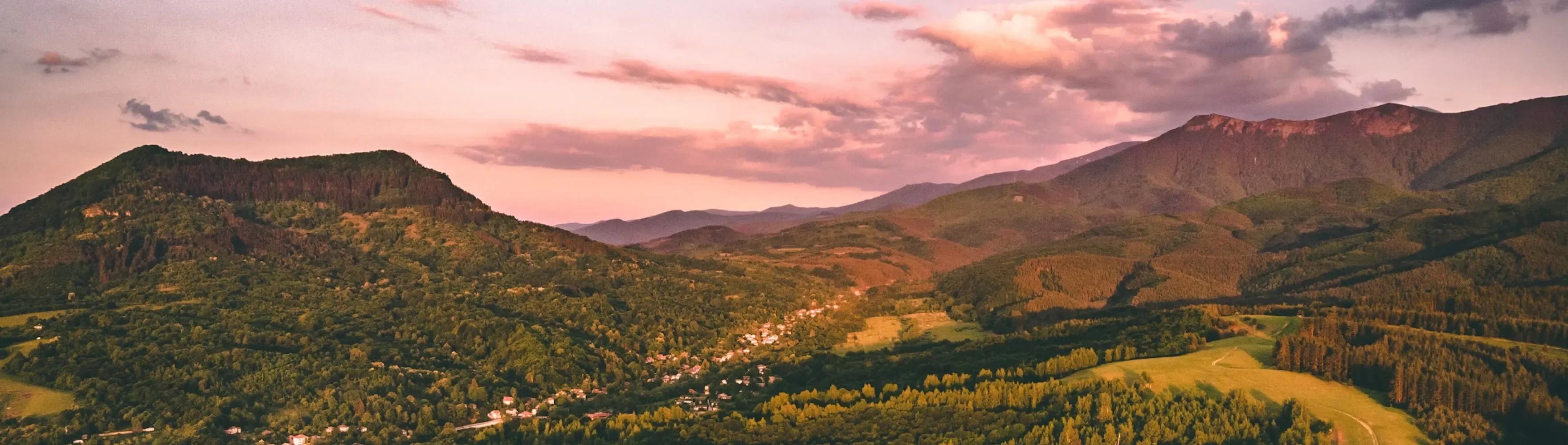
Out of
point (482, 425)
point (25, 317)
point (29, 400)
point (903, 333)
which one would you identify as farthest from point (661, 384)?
point (25, 317)

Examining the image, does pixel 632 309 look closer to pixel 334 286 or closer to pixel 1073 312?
pixel 334 286

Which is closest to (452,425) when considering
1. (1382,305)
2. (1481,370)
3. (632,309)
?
(632,309)

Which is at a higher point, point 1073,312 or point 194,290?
point 194,290

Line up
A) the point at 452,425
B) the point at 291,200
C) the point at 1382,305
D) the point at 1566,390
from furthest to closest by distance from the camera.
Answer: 1. the point at 291,200
2. the point at 1382,305
3. the point at 452,425
4. the point at 1566,390

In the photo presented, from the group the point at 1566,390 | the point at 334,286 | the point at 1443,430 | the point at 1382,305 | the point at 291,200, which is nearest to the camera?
the point at 1443,430

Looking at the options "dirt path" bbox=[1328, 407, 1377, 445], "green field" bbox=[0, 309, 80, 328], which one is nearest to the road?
"green field" bbox=[0, 309, 80, 328]

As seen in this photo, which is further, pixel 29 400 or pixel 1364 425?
pixel 29 400

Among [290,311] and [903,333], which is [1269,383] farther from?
[290,311]

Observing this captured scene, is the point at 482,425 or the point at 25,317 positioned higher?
the point at 25,317
